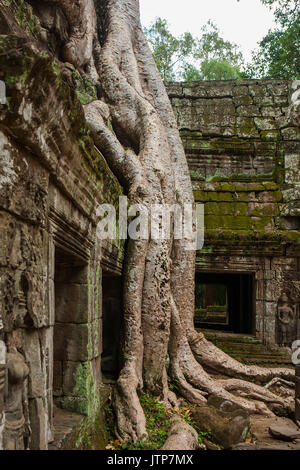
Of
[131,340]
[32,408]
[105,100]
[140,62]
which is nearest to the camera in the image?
[32,408]

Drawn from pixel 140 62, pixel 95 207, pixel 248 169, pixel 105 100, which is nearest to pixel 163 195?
pixel 105 100

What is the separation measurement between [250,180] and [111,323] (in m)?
3.84

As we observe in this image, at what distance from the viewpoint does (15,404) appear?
72.5 inches

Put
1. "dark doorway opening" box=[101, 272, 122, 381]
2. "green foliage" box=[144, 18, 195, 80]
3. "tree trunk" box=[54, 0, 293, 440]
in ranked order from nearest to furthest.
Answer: "tree trunk" box=[54, 0, 293, 440] → "dark doorway opening" box=[101, 272, 122, 381] → "green foliage" box=[144, 18, 195, 80]

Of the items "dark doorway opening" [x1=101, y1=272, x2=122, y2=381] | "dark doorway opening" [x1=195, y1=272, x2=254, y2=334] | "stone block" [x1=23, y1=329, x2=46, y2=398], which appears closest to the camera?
"stone block" [x1=23, y1=329, x2=46, y2=398]

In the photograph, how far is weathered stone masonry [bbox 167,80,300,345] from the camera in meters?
6.93

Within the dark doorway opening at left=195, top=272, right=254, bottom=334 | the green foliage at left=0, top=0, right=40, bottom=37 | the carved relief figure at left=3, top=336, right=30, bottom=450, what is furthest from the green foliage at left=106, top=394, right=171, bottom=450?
the dark doorway opening at left=195, top=272, right=254, bottom=334

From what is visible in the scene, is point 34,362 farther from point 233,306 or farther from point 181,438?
point 233,306

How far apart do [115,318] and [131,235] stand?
1040 mm

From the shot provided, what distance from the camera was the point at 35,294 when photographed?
2.11 m

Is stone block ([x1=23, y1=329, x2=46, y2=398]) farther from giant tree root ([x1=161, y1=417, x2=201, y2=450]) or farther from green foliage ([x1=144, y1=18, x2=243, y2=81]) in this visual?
green foliage ([x1=144, y1=18, x2=243, y2=81])

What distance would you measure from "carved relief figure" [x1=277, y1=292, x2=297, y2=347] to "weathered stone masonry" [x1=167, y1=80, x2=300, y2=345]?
24 millimetres

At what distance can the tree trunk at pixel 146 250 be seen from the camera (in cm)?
444
